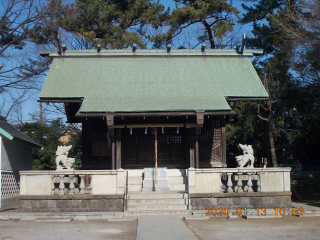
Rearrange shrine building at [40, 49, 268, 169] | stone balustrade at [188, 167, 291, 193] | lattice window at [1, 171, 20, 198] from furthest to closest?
1. lattice window at [1, 171, 20, 198]
2. shrine building at [40, 49, 268, 169]
3. stone balustrade at [188, 167, 291, 193]

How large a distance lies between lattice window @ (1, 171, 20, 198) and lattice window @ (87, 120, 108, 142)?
4065 mm

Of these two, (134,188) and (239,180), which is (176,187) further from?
(239,180)

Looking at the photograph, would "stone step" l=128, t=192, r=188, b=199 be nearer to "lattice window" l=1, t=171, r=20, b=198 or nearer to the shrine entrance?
the shrine entrance

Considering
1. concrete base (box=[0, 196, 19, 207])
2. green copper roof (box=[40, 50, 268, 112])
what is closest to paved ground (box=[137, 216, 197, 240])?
green copper roof (box=[40, 50, 268, 112])

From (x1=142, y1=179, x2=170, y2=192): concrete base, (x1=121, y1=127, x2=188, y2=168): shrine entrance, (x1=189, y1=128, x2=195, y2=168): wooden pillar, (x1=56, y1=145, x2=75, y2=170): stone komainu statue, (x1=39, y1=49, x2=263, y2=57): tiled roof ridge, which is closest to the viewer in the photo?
(x1=56, y1=145, x2=75, y2=170): stone komainu statue

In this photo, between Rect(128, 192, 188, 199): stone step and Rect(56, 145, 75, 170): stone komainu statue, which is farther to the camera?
Rect(56, 145, 75, 170): stone komainu statue

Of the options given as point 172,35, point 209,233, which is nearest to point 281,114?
point 172,35

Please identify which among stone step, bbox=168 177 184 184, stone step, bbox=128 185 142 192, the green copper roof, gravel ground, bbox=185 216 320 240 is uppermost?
the green copper roof

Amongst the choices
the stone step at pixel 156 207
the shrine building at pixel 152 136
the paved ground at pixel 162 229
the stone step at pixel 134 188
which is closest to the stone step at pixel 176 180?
the shrine building at pixel 152 136

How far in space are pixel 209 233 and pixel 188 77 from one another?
9.49 m

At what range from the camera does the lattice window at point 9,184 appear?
17.1 metres

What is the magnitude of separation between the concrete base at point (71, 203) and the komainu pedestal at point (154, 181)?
2.33 m

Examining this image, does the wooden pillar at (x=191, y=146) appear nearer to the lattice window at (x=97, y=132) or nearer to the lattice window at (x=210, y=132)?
the lattice window at (x=210, y=132)

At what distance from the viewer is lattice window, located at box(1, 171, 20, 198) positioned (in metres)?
17.1
